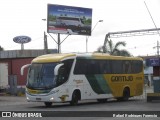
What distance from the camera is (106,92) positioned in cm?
3256

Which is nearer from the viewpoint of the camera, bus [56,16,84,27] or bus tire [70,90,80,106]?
bus tire [70,90,80,106]

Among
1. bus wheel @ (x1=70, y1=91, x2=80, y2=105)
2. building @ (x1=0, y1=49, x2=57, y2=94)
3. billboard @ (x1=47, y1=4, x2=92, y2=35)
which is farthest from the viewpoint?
billboard @ (x1=47, y1=4, x2=92, y2=35)

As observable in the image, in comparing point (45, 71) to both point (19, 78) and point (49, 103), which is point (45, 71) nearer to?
point (49, 103)

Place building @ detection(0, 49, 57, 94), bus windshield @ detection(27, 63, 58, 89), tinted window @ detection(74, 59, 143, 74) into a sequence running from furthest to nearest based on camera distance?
1. building @ detection(0, 49, 57, 94)
2. tinted window @ detection(74, 59, 143, 74)
3. bus windshield @ detection(27, 63, 58, 89)

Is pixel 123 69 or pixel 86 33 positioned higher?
pixel 86 33

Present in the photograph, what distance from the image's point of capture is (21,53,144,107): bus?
91.2 ft

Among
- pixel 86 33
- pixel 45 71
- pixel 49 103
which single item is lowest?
pixel 49 103

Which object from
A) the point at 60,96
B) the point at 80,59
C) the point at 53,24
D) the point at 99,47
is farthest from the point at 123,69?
the point at 99,47

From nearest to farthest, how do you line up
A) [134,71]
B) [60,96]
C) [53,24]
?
[60,96], [134,71], [53,24]

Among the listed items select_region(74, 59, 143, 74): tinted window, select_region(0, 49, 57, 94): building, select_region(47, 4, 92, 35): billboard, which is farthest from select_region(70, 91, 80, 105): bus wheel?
select_region(47, 4, 92, 35): billboard

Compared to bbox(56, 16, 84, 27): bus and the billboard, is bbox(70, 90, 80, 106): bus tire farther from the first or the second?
bbox(56, 16, 84, 27): bus

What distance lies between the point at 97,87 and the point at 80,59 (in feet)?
8.74

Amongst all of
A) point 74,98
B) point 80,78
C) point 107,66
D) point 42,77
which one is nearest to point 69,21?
point 107,66

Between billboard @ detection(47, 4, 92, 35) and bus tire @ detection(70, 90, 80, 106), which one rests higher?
billboard @ detection(47, 4, 92, 35)
